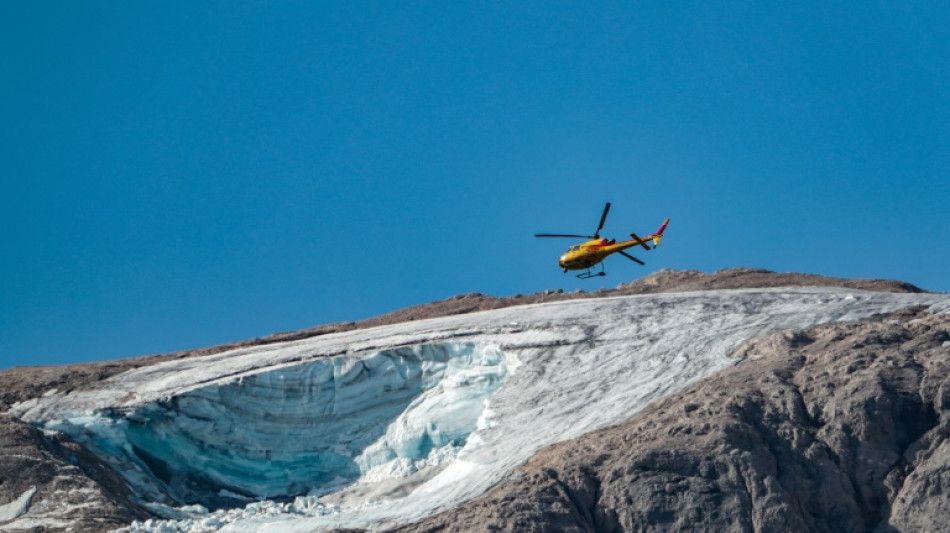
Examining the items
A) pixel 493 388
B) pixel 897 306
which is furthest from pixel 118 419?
pixel 897 306

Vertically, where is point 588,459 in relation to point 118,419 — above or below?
below

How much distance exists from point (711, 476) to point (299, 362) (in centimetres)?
1530

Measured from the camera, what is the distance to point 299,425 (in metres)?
41.5

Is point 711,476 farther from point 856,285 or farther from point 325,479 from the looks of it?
point 856,285

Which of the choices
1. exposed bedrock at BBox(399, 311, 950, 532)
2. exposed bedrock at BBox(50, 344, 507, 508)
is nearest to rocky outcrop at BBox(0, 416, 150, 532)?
exposed bedrock at BBox(50, 344, 507, 508)

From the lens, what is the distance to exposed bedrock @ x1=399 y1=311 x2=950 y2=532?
103 feet

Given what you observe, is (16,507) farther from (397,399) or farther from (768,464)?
(768,464)

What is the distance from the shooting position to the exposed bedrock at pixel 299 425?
39625 millimetres

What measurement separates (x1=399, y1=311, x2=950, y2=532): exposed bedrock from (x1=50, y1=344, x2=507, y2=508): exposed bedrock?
616cm

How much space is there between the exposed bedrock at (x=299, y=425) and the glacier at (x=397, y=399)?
0.04m

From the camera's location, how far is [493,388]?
132 ft

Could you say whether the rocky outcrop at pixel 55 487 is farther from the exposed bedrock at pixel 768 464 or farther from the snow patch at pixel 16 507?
the exposed bedrock at pixel 768 464

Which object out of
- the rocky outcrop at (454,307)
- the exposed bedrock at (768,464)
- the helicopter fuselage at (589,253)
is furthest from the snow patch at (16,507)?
the helicopter fuselage at (589,253)

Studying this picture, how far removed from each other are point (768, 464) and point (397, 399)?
1267cm
